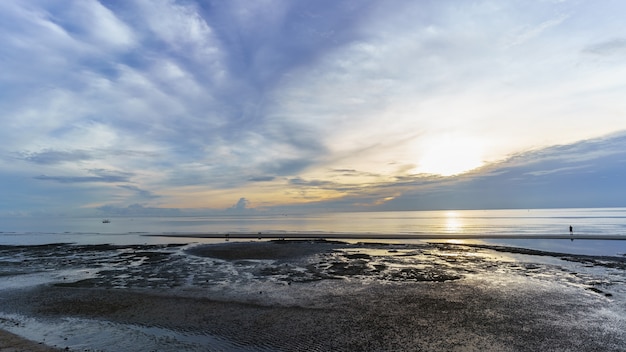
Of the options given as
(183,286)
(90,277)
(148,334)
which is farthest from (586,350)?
(90,277)

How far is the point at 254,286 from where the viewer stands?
22.9m

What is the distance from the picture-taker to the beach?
12945 mm

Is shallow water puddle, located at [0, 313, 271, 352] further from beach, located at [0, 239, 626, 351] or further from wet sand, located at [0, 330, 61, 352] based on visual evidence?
wet sand, located at [0, 330, 61, 352]

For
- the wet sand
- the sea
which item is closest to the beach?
the wet sand

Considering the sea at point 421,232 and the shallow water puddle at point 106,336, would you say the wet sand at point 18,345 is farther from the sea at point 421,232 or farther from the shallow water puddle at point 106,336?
the sea at point 421,232

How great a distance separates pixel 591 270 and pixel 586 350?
1985 centimetres

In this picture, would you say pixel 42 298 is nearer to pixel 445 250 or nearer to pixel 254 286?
pixel 254 286

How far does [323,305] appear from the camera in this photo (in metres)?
17.8

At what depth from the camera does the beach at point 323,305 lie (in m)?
12.9

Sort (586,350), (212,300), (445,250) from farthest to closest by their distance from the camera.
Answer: (445,250), (212,300), (586,350)

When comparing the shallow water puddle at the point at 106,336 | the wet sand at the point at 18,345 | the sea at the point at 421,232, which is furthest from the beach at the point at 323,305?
the sea at the point at 421,232

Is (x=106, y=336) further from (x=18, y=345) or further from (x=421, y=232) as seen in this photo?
(x=421, y=232)

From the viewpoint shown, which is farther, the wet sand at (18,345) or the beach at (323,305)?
the beach at (323,305)

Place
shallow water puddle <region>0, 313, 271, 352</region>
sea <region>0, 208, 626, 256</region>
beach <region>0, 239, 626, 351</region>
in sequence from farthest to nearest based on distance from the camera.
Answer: sea <region>0, 208, 626, 256</region> → beach <region>0, 239, 626, 351</region> → shallow water puddle <region>0, 313, 271, 352</region>
